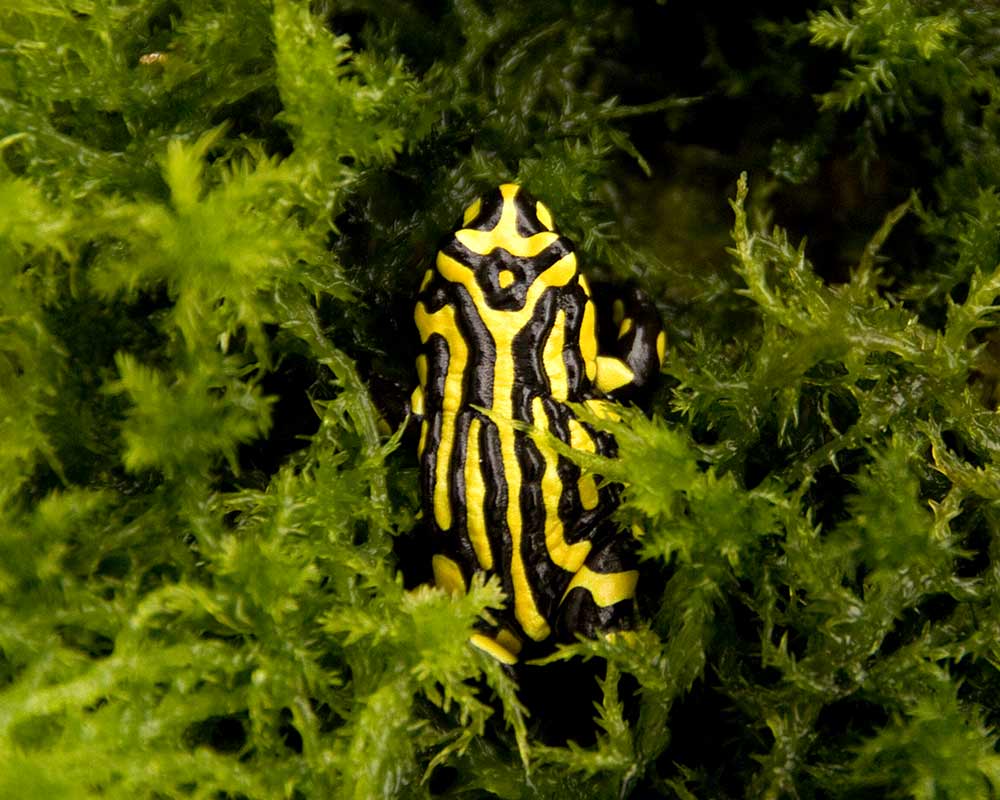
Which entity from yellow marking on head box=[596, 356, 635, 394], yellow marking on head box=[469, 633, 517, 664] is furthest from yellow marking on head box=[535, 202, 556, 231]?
yellow marking on head box=[469, 633, 517, 664]

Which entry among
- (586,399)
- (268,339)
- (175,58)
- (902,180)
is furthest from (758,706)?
(175,58)

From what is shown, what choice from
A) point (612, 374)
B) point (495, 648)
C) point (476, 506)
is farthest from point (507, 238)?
point (495, 648)

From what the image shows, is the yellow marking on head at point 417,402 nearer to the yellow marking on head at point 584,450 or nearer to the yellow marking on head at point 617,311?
the yellow marking on head at point 584,450

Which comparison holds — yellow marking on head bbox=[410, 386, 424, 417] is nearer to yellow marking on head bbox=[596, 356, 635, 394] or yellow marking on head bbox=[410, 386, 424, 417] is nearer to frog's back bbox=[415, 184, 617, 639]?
frog's back bbox=[415, 184, 617, 639]

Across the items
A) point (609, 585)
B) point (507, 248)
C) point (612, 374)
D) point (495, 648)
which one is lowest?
point (495, 648)

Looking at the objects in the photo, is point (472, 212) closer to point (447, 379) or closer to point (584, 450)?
point (447, 379)

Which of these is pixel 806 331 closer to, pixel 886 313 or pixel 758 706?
pixel 886 313

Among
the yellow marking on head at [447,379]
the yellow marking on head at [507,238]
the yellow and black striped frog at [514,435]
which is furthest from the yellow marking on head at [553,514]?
the yellow marking on head at [507,238]
